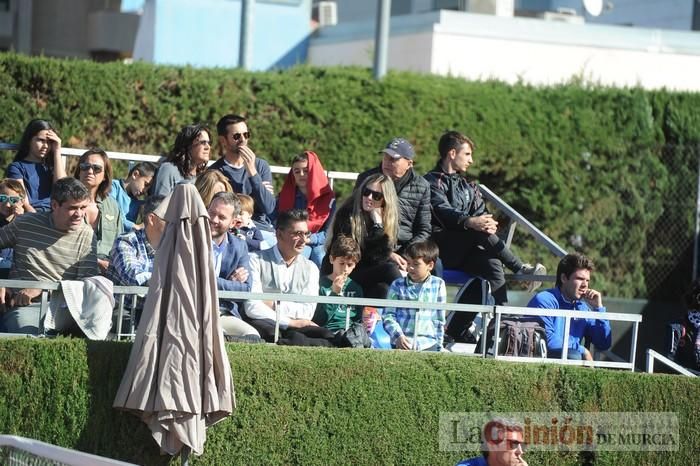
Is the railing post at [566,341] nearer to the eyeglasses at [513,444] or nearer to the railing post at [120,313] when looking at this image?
the eyeglasses at [513,444]

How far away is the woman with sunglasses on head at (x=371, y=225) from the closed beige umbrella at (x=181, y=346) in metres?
1.99

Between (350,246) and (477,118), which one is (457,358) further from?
(477,118)

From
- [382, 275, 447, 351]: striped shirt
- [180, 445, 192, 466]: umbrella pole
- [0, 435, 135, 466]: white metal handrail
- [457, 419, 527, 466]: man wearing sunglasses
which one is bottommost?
[180, 445, 192, 466]: umbrella pole

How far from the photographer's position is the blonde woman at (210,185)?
848 cm

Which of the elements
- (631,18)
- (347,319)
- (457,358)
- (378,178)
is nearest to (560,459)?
(457,358)

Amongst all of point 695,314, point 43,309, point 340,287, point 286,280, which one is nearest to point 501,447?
point 340,287

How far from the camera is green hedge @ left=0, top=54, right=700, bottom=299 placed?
13.7m

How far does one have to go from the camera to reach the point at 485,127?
1541 cm

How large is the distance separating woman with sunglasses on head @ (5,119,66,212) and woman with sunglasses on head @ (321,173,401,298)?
2245 mm

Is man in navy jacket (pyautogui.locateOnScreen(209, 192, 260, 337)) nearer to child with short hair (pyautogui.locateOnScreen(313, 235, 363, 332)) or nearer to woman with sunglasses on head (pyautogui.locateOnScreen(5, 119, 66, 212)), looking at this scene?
child with short hair (pyautogui.locateOnScreen(313, 235, 363, 332))

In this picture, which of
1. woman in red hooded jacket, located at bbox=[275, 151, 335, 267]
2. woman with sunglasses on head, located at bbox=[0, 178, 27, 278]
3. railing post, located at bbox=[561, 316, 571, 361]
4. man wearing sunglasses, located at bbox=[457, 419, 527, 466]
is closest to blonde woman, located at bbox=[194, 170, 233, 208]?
woman with sunglasses on head, located at bbox=[0, 178, 27, 278]

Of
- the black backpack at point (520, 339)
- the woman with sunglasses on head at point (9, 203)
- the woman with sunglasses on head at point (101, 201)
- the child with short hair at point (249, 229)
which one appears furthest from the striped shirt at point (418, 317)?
the woman with sunglasses on head at point (9, 203)

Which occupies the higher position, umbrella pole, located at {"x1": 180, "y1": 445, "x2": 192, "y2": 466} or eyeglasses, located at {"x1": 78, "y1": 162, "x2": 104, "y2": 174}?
eyeglasses, located at {"x1": 78, "y1": 162, "x2": 104, "y2": 174}

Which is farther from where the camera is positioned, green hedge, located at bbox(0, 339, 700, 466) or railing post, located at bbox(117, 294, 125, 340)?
railing post, located at bbox(117, 294, 125, 340)
